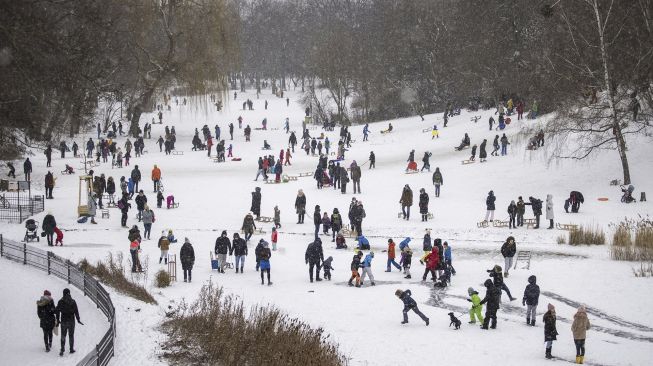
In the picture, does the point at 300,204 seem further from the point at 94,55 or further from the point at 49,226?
the point at 94,55

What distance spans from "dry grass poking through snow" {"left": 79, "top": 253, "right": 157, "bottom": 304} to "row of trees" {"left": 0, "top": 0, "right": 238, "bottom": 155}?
13.1 ft

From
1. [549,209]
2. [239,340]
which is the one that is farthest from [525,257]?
[239,340]

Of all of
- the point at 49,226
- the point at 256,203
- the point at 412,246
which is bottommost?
the point at 412,246

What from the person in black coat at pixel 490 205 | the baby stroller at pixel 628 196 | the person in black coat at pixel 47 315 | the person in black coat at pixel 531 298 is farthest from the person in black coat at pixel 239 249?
the baby stroller at pixel 628 196

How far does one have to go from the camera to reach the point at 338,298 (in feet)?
69.1

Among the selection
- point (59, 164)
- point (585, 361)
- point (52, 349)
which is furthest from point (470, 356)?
point (59, 164)

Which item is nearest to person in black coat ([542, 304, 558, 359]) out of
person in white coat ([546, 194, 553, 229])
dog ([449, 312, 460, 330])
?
dog ([449, 312, 460, 330])

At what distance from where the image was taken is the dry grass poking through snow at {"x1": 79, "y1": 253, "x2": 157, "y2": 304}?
19781mm

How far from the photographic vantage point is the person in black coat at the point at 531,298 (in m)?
18.0

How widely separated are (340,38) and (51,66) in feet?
181

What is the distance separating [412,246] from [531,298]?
9.12 m

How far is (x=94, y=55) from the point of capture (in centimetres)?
2245

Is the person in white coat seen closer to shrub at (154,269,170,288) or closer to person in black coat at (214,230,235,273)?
person in black coat at (214,230,235,273)

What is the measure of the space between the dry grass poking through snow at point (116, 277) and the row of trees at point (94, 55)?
400 centimetres
